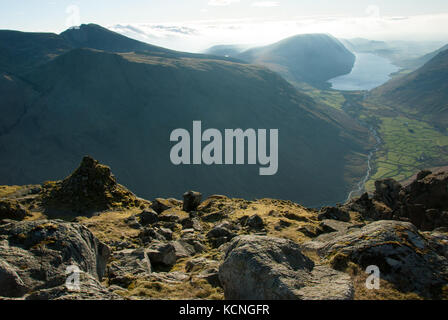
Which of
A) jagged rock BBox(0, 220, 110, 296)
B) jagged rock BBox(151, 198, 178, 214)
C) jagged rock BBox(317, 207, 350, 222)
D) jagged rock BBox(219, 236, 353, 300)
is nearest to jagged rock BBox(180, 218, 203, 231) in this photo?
jagged rock BBox(151, 198, 178, 214)

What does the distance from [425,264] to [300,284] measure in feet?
15.0

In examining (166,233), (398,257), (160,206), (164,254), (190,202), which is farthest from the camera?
(190,202)

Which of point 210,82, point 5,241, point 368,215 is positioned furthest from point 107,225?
point 210,82

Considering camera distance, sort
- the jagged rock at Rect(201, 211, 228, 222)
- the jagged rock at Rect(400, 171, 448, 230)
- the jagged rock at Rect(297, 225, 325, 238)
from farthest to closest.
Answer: the jagged rock at Rect(400, 171, 448, 230) < the jagged rock at Rect(201, 211, 228, 222) < the jagged rock at Rect(297, 225, 325, 238)

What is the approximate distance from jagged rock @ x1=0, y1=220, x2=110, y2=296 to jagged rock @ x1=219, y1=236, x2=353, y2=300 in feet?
17.8

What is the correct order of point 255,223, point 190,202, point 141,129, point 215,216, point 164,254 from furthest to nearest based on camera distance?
point 141,129
point 190,202
point 215,216
point 255,223
point 164,254

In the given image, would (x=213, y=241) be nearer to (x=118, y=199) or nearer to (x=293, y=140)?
(x=118, y=199)

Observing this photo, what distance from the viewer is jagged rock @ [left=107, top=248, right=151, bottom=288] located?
12672 millimetres

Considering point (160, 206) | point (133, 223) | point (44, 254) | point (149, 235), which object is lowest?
point (160, 206)

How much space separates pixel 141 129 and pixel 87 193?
139 m

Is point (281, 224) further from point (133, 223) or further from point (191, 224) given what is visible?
point (133, 223)

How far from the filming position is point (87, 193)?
29.9 meters

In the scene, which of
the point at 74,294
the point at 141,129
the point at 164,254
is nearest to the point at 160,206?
the point at 164,254

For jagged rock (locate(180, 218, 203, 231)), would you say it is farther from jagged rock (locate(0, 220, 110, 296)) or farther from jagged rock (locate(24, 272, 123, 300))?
jagged rock (locate(24, 272, 123, 300))
